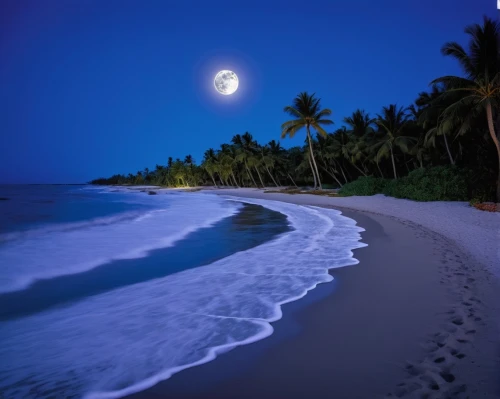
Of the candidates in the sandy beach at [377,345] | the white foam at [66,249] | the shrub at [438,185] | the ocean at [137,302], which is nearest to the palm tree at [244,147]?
the shrub at [438,185]

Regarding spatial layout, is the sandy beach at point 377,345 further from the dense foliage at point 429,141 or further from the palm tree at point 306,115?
the palm tree at point 306,115

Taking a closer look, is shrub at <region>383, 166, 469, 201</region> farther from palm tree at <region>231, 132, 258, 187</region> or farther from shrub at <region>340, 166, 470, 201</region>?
palm tree at <region>231, 132, 258, 187</region>

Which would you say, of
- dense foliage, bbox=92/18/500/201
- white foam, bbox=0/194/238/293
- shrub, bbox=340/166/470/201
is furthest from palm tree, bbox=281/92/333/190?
white foam, bbox=0/194/238/293

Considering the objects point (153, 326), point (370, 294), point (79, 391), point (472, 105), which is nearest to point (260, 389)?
point (79, 391)

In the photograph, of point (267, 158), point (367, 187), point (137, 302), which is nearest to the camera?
point (137, 302)

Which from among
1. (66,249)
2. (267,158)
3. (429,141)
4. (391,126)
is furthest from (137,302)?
(267,158)

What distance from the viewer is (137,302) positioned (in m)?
4.61

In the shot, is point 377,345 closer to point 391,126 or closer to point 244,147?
point 391,126

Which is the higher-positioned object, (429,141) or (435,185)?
(429,141)

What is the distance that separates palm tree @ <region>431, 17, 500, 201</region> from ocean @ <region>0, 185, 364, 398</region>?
10.1 meters

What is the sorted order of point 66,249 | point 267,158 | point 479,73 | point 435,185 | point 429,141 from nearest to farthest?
1. point 66,249
2. point 479,73
3. point 435,185
4. point 429,141
5. point 267,158

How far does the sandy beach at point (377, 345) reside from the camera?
233cm

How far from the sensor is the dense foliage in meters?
15.2

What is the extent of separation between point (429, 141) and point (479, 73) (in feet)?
19.9
